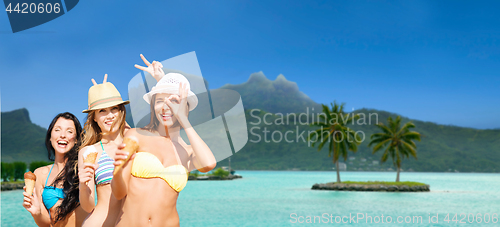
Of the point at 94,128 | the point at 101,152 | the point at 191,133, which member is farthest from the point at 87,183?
the point at 191,133

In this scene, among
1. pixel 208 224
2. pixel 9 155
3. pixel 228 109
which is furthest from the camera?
pixel 9 155

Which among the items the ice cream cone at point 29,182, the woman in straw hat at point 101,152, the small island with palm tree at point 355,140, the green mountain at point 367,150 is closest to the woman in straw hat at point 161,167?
the woman in straw hat at point 101,152

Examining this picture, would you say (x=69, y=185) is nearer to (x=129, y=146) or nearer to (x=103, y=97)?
(x=103, y=97)

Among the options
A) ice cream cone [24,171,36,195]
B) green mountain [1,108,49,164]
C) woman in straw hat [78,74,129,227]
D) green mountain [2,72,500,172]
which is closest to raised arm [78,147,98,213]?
woman in straw hat [78,74,129,227]

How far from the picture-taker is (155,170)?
2.36m

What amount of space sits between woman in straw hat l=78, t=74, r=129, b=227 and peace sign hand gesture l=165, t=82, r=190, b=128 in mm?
561

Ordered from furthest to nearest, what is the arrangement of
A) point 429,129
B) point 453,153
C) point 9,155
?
point 429,129
point 453,153
point 9,155

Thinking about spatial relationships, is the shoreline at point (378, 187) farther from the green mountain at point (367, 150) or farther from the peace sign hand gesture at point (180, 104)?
the green mountain at point (367, 150)

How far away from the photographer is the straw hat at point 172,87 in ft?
7.77

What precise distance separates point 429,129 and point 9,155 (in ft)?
598

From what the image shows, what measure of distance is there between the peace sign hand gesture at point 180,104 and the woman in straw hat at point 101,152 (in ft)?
1.84

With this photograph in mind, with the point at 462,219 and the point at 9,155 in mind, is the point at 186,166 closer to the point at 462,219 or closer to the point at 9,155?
the point at 462,219

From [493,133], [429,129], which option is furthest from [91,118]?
[493,133]

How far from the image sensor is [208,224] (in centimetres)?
2394
